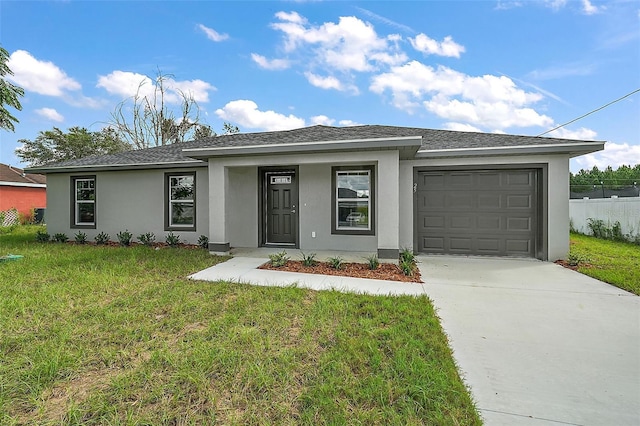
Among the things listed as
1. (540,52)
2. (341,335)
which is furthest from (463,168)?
(540,52)

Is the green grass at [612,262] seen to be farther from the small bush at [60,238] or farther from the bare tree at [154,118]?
the bare tree at [154,118]

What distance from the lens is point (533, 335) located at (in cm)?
316

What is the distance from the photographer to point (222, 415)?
1959 mm

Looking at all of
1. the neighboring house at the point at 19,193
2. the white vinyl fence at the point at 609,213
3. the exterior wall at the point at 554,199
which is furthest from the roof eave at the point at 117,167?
the white vinyl fence at the point at 609,213

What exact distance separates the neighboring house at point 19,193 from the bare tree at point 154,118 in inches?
223

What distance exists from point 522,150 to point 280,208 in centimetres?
613

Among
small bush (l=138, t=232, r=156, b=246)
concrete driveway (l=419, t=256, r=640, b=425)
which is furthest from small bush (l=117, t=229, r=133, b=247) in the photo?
concrete driveway (l=419, t=256, r=640, b=425)

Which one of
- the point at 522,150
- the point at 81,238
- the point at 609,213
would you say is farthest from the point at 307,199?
the point at 609,213

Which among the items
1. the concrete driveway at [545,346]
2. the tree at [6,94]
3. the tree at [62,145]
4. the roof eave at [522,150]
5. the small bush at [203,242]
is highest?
the tree at [62,145]

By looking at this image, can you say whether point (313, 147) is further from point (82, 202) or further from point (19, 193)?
point (19, 193)

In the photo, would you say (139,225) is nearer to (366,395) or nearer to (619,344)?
(366,395)

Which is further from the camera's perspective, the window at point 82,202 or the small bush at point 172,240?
the window at point 82,202

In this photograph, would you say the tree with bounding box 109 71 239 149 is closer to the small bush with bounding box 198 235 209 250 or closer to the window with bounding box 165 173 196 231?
the window with bounding box 165 173 196 231

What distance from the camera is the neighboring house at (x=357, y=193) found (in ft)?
21.5
